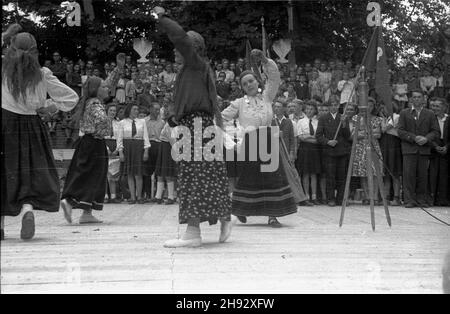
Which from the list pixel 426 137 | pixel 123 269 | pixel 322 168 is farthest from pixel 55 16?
pixel 123 269

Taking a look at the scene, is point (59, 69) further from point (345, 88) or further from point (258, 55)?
point (258, 55)

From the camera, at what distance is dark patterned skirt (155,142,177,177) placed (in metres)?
13.5

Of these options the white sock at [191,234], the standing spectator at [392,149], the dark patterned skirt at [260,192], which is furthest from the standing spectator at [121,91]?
the white sock at [191,234]

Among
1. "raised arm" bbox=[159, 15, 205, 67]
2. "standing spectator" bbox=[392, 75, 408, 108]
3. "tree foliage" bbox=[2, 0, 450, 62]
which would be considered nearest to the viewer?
"raised arm" bbox=[159, 15, 205, 67]

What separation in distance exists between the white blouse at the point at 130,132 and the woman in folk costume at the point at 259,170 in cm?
492

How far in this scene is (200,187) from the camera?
633 cm

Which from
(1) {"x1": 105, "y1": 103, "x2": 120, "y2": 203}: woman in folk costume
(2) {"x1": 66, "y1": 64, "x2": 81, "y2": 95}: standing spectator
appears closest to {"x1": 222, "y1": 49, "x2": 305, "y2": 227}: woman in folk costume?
(1) {"x1": 105, "y1": 103, "x2": 120, "y2": 203}: woman in folk costume

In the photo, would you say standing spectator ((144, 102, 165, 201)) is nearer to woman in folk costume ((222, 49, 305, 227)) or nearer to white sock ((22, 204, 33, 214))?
woman in folk costume ((222, 49, 305, 227))

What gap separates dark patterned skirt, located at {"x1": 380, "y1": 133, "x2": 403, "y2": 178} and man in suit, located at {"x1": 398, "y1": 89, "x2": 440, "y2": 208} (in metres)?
0.41

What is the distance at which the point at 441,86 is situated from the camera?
16.0 m

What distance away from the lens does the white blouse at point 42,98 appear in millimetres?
6883

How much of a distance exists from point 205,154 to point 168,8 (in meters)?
14.6

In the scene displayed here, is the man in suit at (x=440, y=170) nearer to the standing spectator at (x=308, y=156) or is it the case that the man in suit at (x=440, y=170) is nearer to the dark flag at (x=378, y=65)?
the standing spectator at (x=308, y=156)
